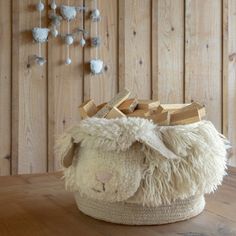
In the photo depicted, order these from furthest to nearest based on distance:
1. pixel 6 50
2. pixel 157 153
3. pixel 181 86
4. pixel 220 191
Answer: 1. pixel 181 86
2. pixel 6 50
3. pixel 220 191
4. pixel 157 153

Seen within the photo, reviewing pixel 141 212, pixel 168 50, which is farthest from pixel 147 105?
pixel 168 50

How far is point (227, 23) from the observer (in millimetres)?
2826

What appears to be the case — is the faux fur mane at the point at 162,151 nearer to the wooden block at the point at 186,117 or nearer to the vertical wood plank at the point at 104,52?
the wooden block at the point at 186,117

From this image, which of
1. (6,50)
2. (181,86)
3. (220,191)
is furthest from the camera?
(181,86)

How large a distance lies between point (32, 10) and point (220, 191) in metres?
1.75

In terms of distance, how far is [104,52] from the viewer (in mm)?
2395

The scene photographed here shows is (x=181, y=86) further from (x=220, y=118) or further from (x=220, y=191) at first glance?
(x=220, y=191)

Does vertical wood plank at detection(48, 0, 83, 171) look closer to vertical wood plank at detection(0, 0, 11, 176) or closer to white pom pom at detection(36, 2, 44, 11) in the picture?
white pom pom at detection(36, 2, 44, 11)

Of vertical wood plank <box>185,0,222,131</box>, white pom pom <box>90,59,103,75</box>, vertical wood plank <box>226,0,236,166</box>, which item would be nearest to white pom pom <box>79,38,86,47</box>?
white pom pom <box>90,59,103,75</box>

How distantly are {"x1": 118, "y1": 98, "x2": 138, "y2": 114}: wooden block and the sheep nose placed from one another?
0.70 feet

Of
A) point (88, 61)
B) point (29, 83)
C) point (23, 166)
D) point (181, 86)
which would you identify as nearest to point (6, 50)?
point (29, 83)

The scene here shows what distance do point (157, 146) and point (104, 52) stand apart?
184 cm

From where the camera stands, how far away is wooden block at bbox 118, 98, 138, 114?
32.4 inches

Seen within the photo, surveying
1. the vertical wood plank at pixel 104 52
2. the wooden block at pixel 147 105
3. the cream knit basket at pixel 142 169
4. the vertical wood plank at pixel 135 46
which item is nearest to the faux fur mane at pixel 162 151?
the cream knit basket at pixel 142 169
